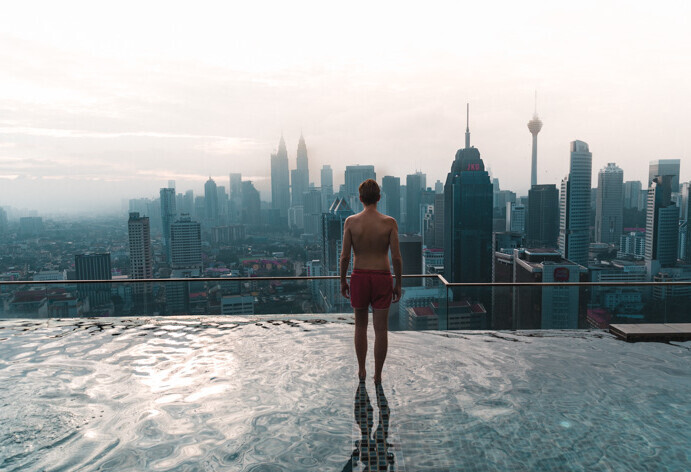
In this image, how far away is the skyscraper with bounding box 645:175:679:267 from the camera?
149ft

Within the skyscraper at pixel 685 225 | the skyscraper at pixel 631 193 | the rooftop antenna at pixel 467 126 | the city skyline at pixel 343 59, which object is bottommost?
the skyscraper at pixel 685 225

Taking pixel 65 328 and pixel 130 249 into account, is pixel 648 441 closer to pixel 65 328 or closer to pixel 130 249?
pixel 65 328

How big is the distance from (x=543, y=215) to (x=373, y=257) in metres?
67.1

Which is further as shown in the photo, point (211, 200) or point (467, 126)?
point (467, 126)

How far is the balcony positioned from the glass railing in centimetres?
3

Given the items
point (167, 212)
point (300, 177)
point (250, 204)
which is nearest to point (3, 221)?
point (167, 212)

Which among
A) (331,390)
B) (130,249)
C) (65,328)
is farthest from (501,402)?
(130,249)

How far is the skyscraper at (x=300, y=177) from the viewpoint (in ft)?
224

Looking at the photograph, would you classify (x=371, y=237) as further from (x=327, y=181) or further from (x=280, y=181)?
(x=280, y=181)

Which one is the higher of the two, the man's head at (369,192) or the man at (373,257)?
the man's head at (369,192)

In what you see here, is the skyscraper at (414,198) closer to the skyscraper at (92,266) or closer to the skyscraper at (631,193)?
the skyscraper at (631,193)

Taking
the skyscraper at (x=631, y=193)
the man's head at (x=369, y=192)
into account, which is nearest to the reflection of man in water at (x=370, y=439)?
the man's head at (x=369, y=192)

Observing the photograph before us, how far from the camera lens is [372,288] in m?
3.28

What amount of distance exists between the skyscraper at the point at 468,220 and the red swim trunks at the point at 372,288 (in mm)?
45370
